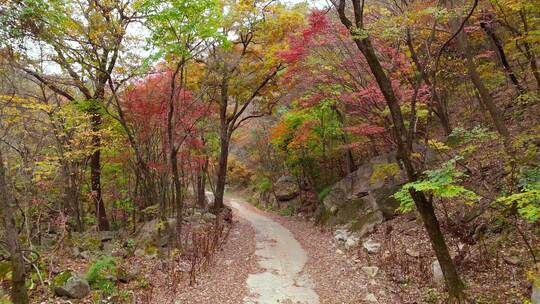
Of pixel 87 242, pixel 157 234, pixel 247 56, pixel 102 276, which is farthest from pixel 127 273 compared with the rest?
pixel 247 56

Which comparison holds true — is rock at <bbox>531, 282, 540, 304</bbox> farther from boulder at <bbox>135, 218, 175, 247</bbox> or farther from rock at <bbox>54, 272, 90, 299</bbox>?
boulder at <bbox>135, 218, 175, 247</bbox>

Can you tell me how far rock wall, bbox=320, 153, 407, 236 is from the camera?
11702mm

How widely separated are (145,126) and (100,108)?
158 cm

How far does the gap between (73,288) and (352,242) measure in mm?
7828

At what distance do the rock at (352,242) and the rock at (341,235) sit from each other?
41 centimetres

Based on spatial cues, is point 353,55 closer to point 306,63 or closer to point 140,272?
point 306,63

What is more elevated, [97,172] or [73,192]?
[97,172]

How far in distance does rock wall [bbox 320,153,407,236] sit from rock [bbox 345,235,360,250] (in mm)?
248

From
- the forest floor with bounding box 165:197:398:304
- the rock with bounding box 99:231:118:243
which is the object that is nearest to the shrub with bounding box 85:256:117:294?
the forest floor with bounding box 165:197:398:304

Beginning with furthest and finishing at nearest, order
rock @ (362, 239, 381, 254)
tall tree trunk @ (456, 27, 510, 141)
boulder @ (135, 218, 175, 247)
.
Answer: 1. boulder @ (135, 218, 175, 247)
2. rock @ (362, 239, 381, 254)
3. tall tree trunk @ (456, 27, 510, 141)

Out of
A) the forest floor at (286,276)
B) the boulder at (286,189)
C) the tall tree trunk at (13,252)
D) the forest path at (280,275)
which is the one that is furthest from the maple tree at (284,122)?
the boulder at (286,189)

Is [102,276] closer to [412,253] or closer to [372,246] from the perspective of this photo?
[372,246]

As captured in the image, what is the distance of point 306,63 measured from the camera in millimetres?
12320

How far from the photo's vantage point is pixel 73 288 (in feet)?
24.4
